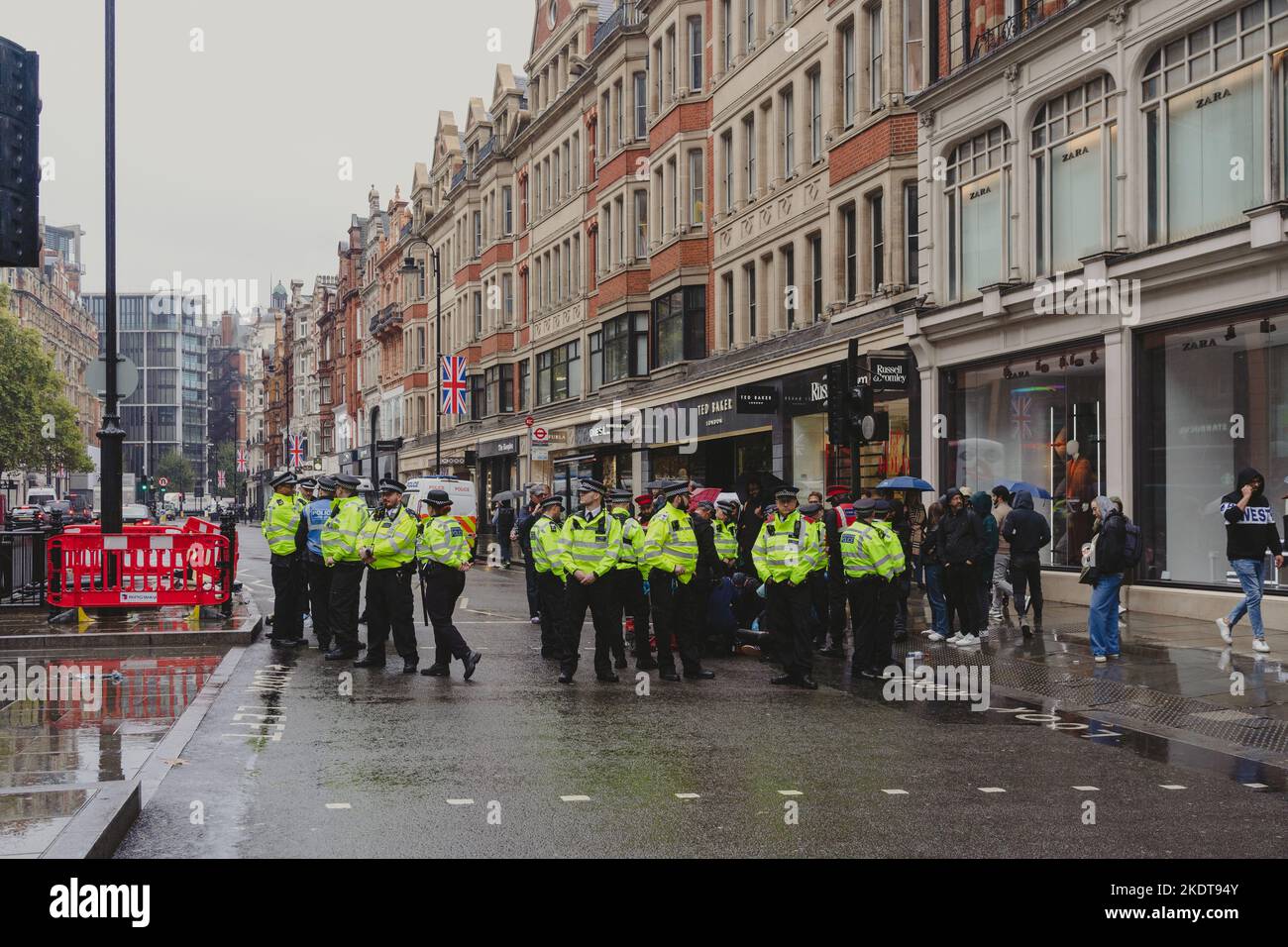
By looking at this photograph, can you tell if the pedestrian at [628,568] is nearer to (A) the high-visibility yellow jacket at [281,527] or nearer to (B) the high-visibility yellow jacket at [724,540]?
(B) the high-visibility yellow jacket at [724,540]

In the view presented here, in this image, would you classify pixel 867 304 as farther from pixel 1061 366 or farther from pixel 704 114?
pixel 704 114

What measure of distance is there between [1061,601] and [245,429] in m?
168

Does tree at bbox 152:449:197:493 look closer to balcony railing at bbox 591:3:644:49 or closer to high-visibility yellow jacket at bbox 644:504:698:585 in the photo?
balcony railing at bbox 591:3:644:49

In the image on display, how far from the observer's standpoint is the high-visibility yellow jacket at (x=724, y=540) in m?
14.4

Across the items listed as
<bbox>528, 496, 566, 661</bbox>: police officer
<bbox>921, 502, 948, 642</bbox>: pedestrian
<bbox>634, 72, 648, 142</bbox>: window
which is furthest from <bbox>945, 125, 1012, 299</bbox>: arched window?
<bbox>634, 72, 648, 142</bbox>: window

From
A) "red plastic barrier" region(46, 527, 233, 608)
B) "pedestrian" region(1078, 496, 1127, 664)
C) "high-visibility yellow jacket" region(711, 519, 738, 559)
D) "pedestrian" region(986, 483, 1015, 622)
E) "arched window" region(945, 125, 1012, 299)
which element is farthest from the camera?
"arched window" region(945, 125, 1012, 299)

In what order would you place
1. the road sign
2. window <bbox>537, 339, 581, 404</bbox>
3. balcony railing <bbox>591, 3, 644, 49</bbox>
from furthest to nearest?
window <bbox>537, 339, 581, 404</bbox>, balcony railing <bbox>591, 3, 644, 49</bbox>, the road sign

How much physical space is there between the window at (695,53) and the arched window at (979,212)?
42.4 feet

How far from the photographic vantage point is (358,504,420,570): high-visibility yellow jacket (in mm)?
12805

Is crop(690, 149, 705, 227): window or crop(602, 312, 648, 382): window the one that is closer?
crop(690, 149, 705, 227): window

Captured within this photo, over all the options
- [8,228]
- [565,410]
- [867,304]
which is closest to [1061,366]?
[867,304]

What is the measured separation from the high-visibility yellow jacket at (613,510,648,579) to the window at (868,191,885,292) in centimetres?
1436

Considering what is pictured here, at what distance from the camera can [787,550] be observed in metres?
12.1
